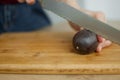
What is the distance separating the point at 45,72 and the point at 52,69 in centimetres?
2

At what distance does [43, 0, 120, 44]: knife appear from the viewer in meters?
0.62

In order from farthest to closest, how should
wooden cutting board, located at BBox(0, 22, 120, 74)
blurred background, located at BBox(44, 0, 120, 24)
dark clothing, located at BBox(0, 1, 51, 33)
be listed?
1. blurred background, located at BBox(44, 0, 120, 24)
2. dark clothing, located at BBox(0, 1, 51, 33)
3. wooden cutting board, located at BBox(0, 22, 120, 74)

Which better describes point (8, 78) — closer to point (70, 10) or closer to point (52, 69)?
point (52, 69)

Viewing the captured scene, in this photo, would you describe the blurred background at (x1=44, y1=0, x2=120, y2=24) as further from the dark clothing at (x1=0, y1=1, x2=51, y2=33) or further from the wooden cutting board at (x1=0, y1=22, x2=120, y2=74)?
the wooden cutting board at (x1=0, y1=22, x2=120, y2=74)

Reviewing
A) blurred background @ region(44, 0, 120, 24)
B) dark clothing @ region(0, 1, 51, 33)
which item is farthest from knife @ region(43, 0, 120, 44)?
blurred background @ region(44, 0, 120, 24)

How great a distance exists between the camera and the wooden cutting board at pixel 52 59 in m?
0.58

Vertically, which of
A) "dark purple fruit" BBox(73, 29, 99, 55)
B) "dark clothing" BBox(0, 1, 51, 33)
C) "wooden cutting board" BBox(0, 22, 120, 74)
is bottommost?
"dark clothing" BBox(0, 1, 51, 33)

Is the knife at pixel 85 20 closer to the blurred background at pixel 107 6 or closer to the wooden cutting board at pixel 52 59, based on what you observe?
the wooden cutting board at pixel 52 59

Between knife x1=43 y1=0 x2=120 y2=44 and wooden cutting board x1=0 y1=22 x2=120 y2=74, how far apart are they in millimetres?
53

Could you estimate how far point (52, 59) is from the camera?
0.62 meters

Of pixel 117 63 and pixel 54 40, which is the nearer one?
pixel 117 63

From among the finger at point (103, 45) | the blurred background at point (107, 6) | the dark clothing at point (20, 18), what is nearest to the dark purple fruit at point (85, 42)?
the finger at point (103, 45)

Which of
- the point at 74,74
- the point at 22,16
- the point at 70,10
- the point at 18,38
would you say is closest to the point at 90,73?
the point at 74,74

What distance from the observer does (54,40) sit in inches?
30.7
